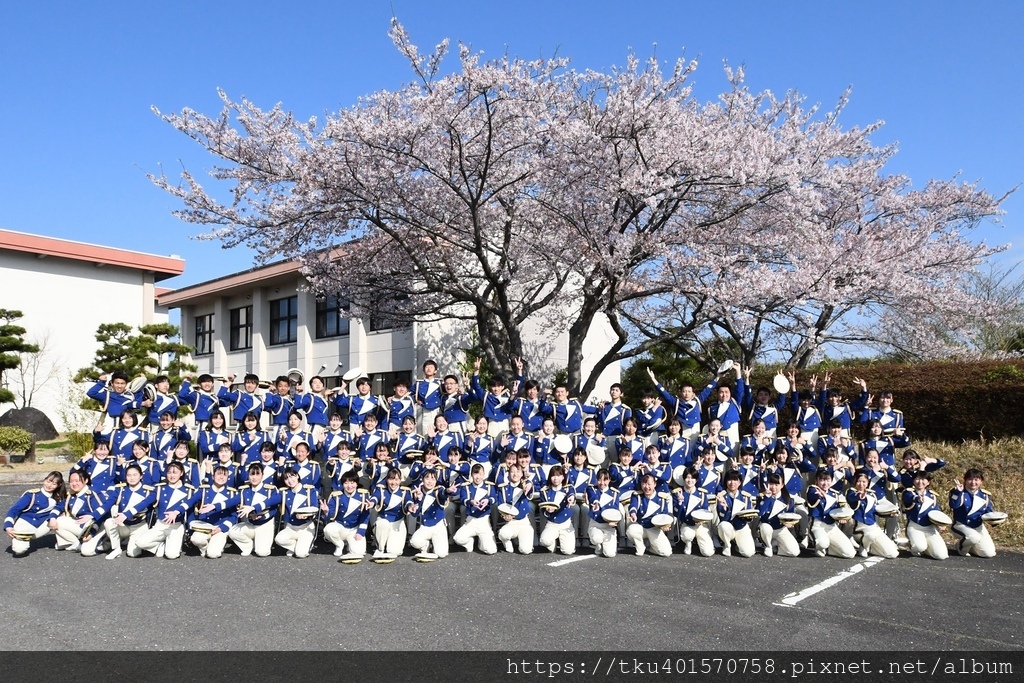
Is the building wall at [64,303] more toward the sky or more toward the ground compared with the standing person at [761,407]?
more toward the sky

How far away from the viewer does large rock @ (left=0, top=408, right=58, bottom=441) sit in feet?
83.5

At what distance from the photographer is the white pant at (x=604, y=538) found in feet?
28.4

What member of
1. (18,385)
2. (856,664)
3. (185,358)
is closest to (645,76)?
(856,664)

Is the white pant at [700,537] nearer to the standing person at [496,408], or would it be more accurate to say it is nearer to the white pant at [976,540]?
the white pant at [976,540]

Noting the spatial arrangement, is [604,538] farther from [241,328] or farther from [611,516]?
[241,328]

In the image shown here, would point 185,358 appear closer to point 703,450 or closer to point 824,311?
point 824,311

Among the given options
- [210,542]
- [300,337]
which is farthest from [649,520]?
[300,337]

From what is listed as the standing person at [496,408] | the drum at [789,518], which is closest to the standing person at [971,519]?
the drum at [789,518]

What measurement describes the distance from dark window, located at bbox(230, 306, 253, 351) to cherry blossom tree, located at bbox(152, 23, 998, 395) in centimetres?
1409

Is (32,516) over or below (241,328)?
below

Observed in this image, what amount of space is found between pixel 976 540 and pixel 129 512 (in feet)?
29.2

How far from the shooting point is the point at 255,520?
866 centimetres

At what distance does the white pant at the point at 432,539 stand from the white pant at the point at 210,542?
198 cm

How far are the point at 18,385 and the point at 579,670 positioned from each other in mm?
30072
